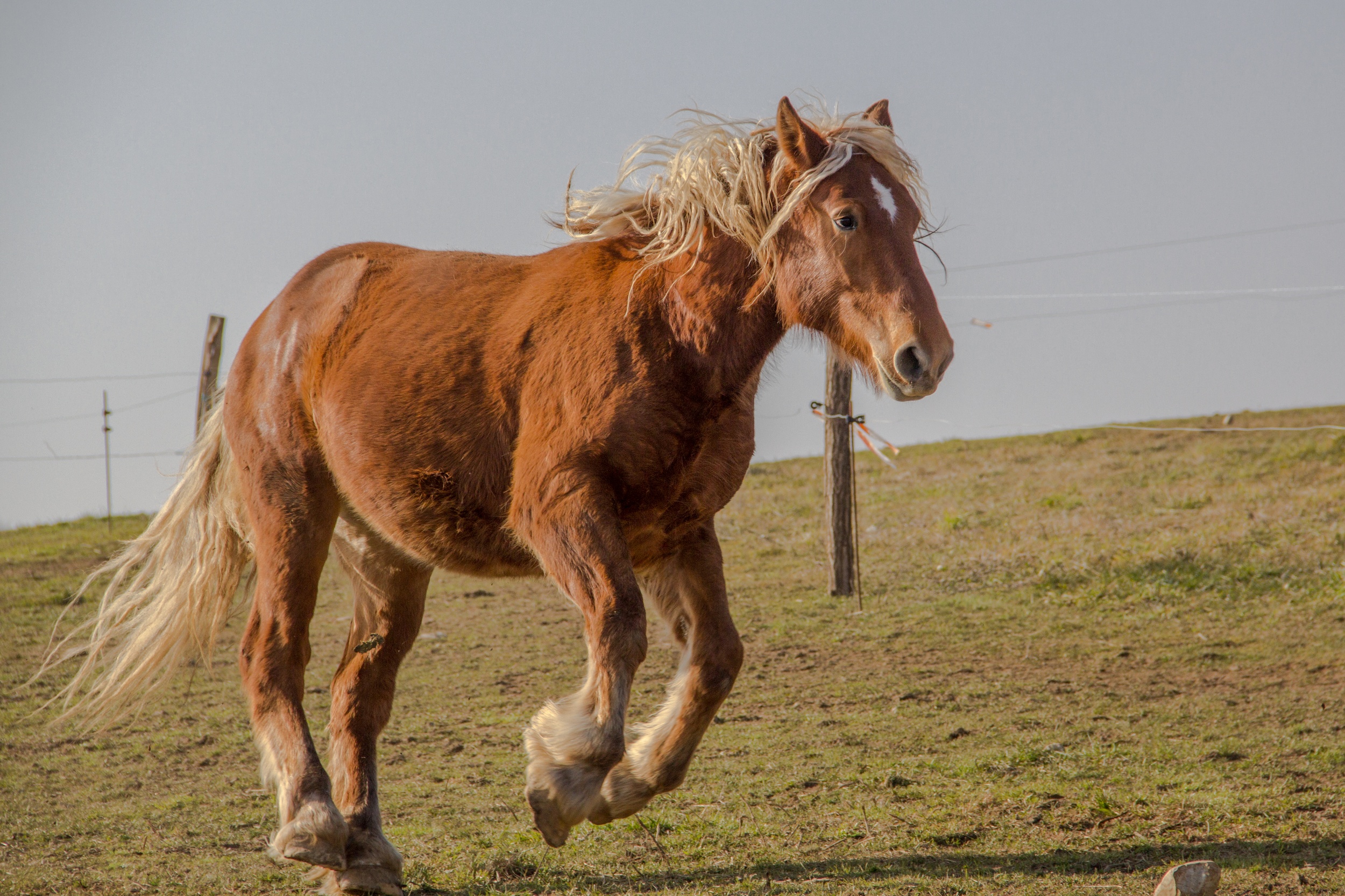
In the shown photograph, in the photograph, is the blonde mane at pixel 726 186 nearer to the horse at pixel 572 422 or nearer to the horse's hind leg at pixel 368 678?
the horse at pixel 572 422

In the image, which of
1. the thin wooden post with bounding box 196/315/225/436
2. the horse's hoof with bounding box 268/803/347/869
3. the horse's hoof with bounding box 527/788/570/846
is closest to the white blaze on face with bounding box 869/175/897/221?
the horse's hoof with bounding box 527/788/570/846

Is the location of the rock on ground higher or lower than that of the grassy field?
higher

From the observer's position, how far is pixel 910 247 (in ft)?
11.8

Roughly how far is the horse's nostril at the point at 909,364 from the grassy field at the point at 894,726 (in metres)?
2.14

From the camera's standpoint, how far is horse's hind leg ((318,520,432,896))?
14.7ft

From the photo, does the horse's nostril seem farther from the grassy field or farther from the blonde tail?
the blonde tail

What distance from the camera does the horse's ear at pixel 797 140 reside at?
12.0ft

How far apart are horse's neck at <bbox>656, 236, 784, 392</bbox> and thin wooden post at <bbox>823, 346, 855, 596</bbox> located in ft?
24.0

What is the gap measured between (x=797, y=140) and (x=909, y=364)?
0.88m

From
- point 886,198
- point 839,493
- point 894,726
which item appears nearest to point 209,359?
point 839,493

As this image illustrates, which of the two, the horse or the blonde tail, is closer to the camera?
the horse

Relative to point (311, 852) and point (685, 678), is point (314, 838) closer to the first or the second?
point (311, 852)

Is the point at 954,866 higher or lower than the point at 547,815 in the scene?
lower

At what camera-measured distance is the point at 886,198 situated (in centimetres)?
362
